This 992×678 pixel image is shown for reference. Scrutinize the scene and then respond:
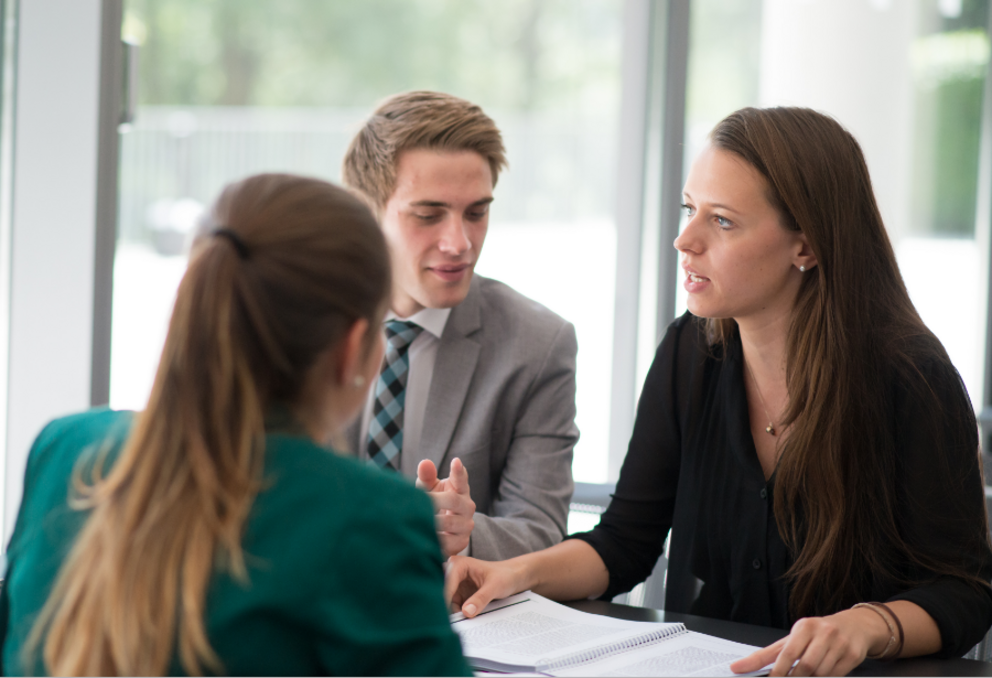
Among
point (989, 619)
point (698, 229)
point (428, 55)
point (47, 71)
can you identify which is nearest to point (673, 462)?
point (698, 229)

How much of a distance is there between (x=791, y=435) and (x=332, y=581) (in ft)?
3.26

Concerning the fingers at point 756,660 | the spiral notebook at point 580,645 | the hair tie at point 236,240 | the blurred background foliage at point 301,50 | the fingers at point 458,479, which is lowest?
the spiral notebook at point 580,645

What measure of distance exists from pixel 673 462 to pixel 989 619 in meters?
0.55

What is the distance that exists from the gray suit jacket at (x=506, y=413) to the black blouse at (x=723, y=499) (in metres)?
0.17

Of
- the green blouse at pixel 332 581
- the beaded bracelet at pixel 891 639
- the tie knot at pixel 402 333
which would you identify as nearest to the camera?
the green blouse at pixel 332 581

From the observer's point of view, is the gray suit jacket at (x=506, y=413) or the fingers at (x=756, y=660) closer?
the fingers at (x=756, y=660)

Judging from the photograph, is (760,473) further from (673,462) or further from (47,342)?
(47,342)

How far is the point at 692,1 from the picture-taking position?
108 inches

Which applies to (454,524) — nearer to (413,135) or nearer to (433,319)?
(433,319)

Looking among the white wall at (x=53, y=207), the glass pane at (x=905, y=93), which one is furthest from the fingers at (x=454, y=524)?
the glass pane at (x=905, y=93)

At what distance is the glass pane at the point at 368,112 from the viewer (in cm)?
328

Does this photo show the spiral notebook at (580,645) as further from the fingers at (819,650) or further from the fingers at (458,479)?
the fingers at (458,479)

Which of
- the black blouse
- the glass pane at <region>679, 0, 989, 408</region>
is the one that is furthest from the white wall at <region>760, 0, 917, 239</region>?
the black blouse

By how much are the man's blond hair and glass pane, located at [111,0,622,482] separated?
0.32 ft
